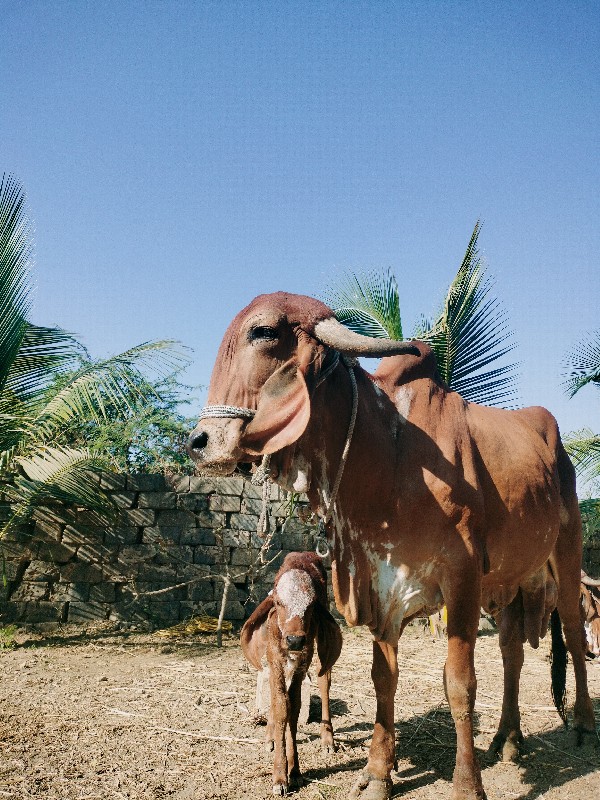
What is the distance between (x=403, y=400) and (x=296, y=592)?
4.58 ft

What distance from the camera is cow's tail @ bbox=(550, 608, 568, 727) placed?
469 centimetres

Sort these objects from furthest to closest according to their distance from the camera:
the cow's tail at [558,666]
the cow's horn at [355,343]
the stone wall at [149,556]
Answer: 1. the stone wall at [149,556]
2. the cow's tail at [558,666]
3. the cow's horn at [355,343]

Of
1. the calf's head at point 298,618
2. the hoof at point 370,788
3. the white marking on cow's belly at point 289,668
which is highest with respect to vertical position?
the calf's head at point 298,618

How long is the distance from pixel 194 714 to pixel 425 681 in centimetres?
237

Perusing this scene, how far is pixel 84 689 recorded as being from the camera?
602cm

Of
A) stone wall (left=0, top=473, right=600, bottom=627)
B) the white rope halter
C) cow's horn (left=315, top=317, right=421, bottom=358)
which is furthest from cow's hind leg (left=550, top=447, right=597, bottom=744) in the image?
stone wall (left=0, top=473, right=600, bottom=627)

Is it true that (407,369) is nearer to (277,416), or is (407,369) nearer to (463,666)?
(277,416)

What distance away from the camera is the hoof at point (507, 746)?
4121 millimetres

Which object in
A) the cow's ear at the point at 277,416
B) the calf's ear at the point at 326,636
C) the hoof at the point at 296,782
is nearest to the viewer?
the cow's ear at the point at 277,416

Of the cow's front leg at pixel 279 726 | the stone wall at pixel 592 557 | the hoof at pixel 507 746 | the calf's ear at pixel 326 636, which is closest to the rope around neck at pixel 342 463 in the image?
the cow's front leg at pixel 279 726

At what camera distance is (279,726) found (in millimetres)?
3699

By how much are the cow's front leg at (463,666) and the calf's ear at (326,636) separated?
4.36 feet

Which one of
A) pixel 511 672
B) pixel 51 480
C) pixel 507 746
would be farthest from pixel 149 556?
pixel 507 746

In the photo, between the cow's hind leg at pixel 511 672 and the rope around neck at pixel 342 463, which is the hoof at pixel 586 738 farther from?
the rope around neck at pixel 342 463
